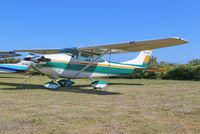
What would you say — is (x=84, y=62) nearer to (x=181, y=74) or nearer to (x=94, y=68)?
(x=94, y=68)

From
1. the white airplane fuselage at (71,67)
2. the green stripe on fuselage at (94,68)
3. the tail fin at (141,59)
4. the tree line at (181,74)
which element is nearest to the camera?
the white airplane fuselage at (71,67)

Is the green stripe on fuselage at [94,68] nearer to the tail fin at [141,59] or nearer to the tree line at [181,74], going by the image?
the tail fin at [141,59]

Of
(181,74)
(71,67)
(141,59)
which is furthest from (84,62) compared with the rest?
(181,74)

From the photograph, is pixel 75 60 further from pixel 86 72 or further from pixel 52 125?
pixel 52 125

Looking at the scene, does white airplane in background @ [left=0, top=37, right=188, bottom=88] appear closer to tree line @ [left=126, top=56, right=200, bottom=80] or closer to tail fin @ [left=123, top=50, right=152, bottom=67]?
tail fin @ [left=123, top=50, right=152, bottom=67]

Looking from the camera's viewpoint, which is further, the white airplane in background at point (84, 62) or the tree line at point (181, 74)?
the tree line at point (181, 74)

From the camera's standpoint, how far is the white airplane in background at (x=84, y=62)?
976cm

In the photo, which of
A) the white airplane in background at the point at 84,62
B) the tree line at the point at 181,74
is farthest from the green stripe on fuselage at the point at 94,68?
the tree line at the point at 181,74

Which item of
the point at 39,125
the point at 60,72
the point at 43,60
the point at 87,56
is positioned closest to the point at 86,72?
the point at 87,56

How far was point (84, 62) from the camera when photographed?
11492 millimetres

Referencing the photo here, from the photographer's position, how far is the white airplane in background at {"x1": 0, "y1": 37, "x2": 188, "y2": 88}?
9.76m

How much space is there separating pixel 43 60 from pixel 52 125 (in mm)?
6317

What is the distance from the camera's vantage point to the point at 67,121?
4082mm

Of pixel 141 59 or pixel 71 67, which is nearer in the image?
pixel 71 67
